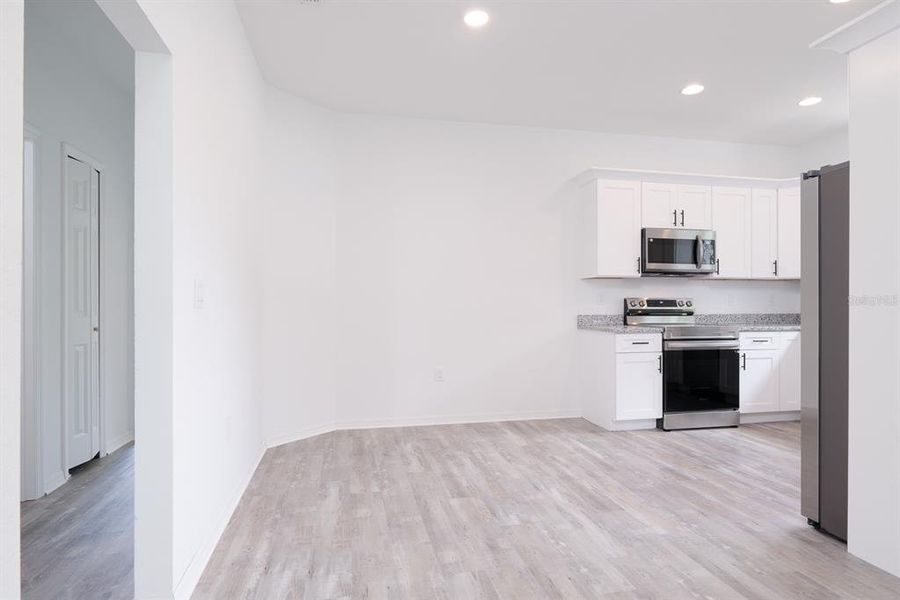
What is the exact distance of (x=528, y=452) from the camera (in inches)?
139

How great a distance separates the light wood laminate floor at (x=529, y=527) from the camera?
1.87 metres

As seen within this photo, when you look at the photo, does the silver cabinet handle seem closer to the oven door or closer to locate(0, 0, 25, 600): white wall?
the oven door

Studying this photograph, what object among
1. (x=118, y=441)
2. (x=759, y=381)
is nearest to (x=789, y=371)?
(x=759, y=381)

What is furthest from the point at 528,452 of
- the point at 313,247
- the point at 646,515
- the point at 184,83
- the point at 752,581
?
the point at 184,83

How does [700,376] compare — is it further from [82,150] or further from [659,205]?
[82,150]

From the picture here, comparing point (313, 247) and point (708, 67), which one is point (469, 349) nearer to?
point (313, 247)

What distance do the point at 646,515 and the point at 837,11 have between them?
3.02 metres

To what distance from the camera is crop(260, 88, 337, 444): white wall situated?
12.4 ft

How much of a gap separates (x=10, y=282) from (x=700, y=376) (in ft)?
15.0

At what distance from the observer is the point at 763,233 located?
4.78 m

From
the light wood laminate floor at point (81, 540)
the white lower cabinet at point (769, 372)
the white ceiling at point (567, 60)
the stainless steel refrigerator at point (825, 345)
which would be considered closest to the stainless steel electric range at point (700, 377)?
the white lower cabinet at point (769, 372)

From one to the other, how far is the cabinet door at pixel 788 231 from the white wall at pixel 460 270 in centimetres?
101

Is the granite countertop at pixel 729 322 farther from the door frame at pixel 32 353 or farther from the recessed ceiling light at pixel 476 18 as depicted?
the door frame at pixel 32 353

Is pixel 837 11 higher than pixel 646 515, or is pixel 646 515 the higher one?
pixel 837 11
